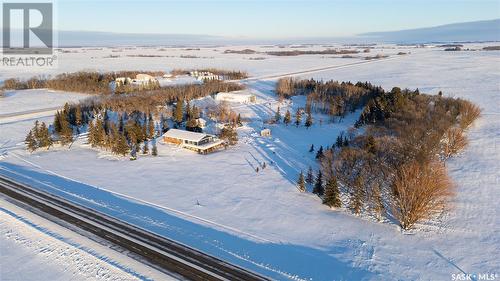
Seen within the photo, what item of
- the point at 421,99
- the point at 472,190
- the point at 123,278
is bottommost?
the point at 123,278

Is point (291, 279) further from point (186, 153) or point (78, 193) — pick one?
point (186, 153)

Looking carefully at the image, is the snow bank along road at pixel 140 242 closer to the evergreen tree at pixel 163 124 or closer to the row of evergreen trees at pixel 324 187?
the row of evergreen trees at pixel 324 187

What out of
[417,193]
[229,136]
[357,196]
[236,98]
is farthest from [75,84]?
[417,193]

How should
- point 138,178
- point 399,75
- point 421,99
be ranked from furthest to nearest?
point 399,75 < point 421,99 < point 138,178

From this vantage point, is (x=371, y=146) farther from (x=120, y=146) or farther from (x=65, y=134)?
(x=65, y=134)

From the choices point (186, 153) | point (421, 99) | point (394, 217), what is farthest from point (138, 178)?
point (421, 99)

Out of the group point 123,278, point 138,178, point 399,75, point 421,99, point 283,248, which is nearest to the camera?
point 123,278
